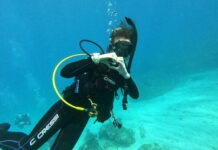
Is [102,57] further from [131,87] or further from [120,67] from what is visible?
[131,87]

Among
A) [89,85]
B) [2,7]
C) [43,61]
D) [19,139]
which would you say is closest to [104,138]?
[19,139]

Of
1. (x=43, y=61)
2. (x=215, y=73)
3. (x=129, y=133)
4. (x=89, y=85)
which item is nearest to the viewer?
(x=89, y=85)

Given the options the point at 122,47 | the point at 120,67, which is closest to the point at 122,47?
the point at 122,47

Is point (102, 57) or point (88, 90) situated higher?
point (102, 57)

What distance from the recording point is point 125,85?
16.5 feet

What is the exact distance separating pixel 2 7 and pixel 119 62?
168 ft

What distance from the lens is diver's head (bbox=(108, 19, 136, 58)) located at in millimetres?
→ 4609

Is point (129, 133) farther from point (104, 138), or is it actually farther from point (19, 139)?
point (19, 139)

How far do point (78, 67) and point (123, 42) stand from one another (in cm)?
96

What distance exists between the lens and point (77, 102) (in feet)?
16.5

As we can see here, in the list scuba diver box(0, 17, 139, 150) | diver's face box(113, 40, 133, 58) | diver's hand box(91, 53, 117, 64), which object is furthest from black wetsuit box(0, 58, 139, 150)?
diver's face box(113, 40, 133, 58)

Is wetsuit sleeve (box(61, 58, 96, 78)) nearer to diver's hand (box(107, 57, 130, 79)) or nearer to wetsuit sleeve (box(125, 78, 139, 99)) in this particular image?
diver's hand (box(107, 57, 130, 79))

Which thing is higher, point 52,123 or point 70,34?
point 70,34

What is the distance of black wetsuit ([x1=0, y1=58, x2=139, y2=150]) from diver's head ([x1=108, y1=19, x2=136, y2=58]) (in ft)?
1.36
